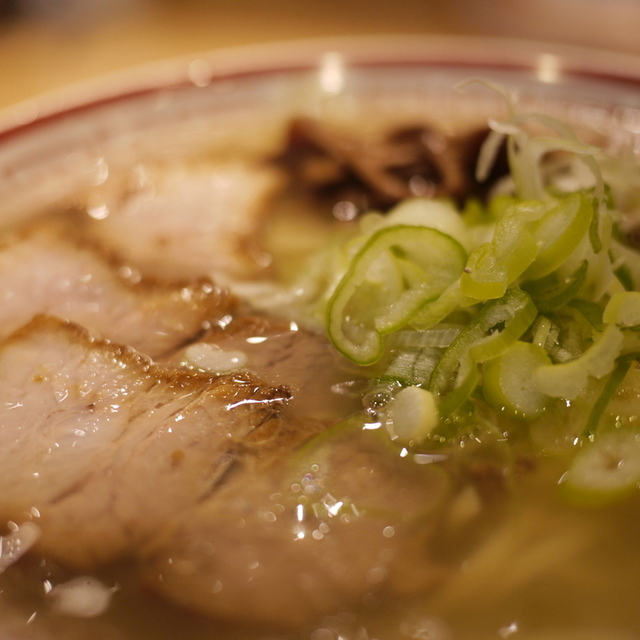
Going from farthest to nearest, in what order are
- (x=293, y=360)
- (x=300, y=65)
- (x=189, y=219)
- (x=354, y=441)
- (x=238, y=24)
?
(x=238, y=24)
(x=300, y=65)
(x=189, y=219)
(x=293, y=360)
(x=354, y=441)

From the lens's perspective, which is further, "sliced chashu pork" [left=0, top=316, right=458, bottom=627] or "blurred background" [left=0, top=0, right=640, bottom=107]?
"blurred background" [left=0, top=0, right=640, bottom=107]

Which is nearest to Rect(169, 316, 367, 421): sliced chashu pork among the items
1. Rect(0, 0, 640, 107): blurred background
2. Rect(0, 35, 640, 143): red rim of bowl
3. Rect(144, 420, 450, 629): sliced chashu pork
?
Rect(144, 420, 450, 629): sliced chashu pork

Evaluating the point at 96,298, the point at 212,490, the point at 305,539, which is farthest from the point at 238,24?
the point at 305,539

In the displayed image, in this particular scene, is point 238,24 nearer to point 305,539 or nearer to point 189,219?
point 189,219

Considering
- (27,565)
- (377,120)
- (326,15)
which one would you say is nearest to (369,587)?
(27,565)

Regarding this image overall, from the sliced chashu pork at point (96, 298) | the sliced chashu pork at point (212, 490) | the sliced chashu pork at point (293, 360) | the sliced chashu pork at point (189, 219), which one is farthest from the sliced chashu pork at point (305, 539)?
the sliced chashu pork at point (189, 219)

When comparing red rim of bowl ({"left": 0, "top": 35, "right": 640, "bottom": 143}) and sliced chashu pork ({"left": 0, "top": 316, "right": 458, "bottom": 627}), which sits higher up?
red rim of bowl ({"left": 0, "top": 35, "right": 640, "bottom": 143})

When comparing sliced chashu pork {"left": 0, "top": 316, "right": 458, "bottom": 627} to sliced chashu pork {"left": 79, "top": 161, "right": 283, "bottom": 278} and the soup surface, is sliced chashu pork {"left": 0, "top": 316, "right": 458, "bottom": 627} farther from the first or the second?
sliced chashu pork {"left": 79, "top": 161, "right": 283, "bottom": 278}

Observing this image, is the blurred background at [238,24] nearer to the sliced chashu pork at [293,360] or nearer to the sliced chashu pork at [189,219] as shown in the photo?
the sliced chashu pork at [189,219]
